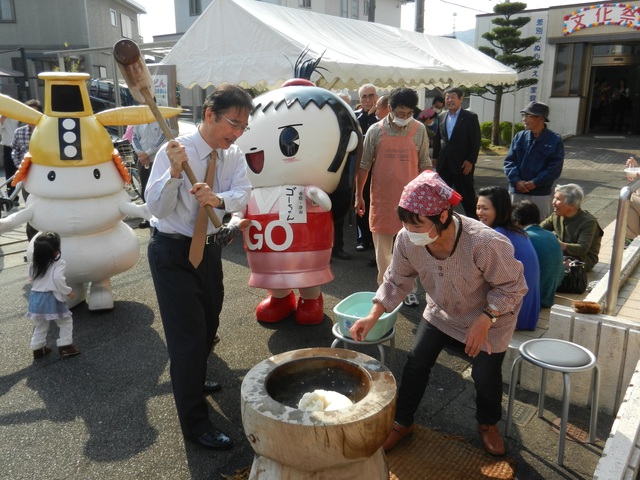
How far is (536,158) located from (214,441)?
412 cm


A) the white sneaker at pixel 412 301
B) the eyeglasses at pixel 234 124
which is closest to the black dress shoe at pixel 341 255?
the white sneaker at pixel 412 301

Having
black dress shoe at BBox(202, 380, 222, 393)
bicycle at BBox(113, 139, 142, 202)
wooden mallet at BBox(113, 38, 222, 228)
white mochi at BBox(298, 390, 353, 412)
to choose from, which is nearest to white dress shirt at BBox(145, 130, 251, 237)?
wooden mallet at BBox(113, 38, 222, 228)

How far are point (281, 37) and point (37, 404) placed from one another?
18.2 ft

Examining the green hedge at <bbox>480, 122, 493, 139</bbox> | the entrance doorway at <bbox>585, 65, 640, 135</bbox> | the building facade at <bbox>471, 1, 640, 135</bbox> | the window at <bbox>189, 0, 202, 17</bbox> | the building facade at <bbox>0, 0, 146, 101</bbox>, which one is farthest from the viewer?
the window at <bbox>189, 0, 202, 17</bbox>

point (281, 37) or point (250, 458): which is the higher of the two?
point (281, 37)

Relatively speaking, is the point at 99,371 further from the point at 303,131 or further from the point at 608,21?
the point at 608,21

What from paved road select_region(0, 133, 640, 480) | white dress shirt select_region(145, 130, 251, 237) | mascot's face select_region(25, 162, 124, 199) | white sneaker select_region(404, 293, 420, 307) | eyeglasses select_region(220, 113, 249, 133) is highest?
eyeglasses select_region(220, 113, 249, 133)

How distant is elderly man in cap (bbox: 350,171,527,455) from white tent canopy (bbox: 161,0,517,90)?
4725mm

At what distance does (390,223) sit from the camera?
4.62 m

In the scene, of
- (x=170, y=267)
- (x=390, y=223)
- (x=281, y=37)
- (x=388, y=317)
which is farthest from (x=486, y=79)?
(x=170, y=267)

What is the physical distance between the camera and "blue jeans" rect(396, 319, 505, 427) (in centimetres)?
279

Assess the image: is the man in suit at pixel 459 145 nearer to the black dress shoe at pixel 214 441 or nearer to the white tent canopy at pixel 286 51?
the white tent canopy at pixel 286 51

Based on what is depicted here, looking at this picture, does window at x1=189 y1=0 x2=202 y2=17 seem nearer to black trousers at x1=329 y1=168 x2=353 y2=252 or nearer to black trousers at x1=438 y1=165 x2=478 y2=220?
black trousers at x1=438 y1=165 x2=478 y2=220

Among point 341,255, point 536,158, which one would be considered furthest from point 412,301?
point 536,158
